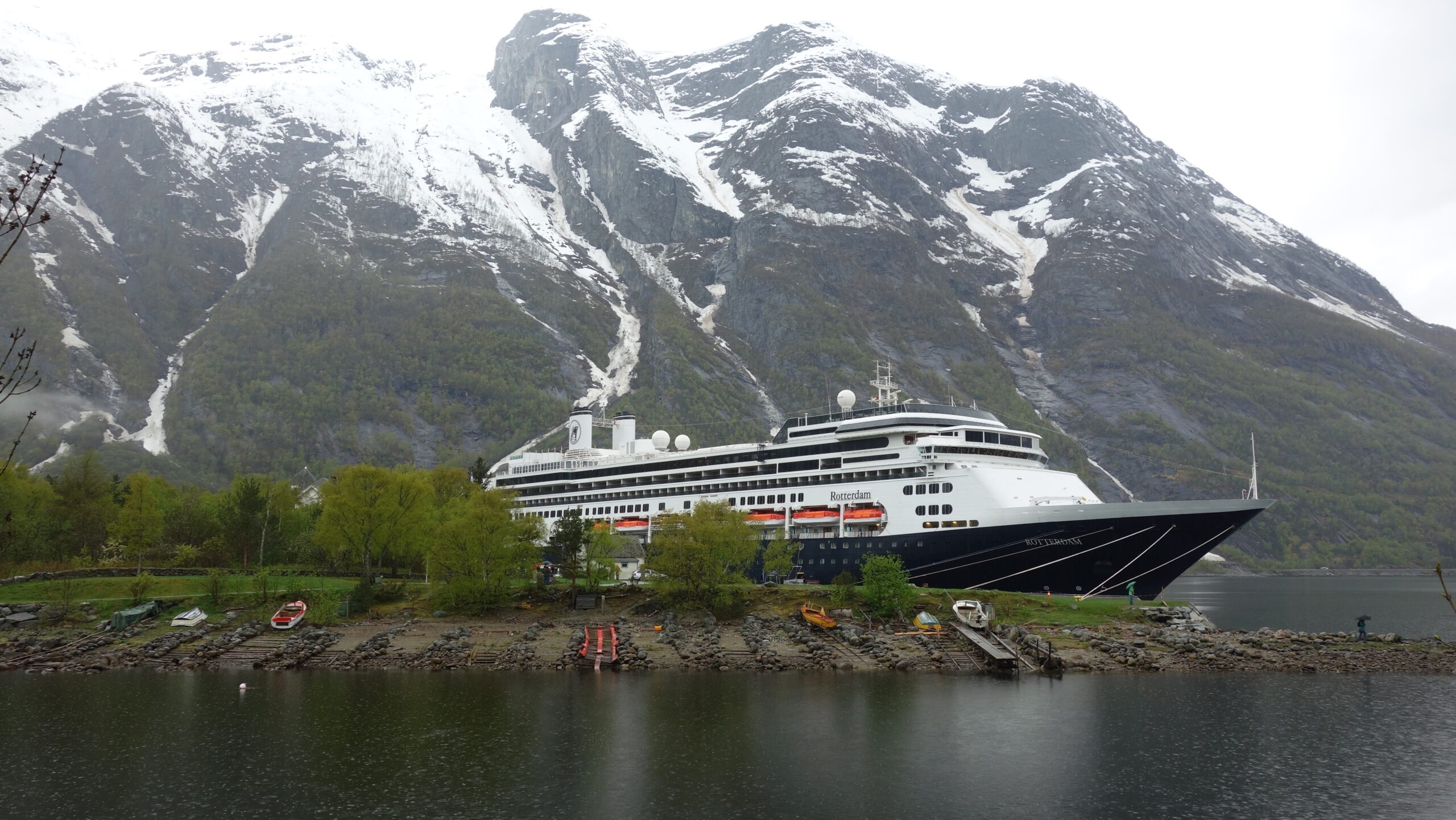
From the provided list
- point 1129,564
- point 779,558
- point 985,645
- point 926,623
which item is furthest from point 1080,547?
point 779,558

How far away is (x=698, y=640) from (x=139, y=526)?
189ft

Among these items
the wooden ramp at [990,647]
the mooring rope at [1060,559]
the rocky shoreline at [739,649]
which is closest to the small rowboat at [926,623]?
the rocky shoreline at [739,649]

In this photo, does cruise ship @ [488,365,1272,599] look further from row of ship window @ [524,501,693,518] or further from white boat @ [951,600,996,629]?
white boat @ [951,600,996,629]

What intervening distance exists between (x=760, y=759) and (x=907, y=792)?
670 cm

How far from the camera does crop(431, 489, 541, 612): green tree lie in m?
77.0

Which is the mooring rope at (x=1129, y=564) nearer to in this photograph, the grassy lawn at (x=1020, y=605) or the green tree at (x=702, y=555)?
the grassy lawn at (x=1020, y=605)

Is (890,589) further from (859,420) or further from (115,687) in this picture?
(115,687)

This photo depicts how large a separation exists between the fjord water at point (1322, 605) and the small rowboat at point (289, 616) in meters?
74.2

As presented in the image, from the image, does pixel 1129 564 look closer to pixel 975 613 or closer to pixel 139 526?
pixel 975 613

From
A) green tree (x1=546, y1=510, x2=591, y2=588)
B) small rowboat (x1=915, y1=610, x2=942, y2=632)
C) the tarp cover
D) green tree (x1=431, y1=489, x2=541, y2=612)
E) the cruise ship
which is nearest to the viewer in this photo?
small rowboat (x1=915, y1=610, x2=942, y2=632)

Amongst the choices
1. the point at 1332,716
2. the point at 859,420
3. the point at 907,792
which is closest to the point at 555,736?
the point at 907,792

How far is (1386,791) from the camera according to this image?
34.6 m

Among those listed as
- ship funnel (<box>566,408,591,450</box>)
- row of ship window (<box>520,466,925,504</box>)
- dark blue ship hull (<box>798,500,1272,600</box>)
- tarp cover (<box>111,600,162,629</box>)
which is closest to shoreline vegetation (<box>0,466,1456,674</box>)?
tarp cover (<box>111,600,162,629</box>)

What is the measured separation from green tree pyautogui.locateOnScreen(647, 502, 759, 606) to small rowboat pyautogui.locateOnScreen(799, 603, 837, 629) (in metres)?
6.44
